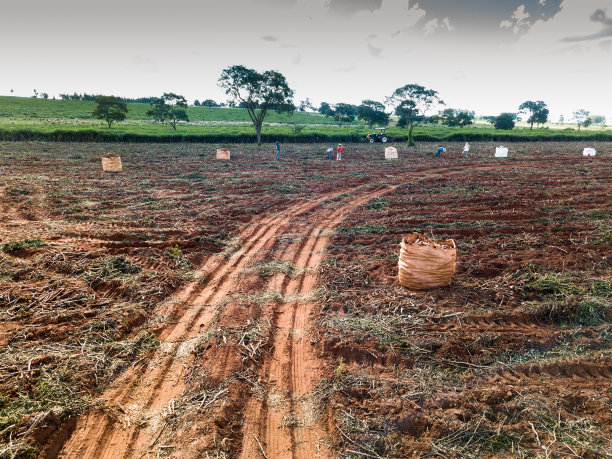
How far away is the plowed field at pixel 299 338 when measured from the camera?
3430 millimetres

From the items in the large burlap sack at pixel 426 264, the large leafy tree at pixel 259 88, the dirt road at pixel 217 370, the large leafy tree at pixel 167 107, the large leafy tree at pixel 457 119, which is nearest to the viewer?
the dirt road at pixel 217 370

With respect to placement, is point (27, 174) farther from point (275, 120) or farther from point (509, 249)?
point (275, 120)

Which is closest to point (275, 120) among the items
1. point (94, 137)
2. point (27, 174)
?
point (94, 137)

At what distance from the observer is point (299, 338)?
5105 mm

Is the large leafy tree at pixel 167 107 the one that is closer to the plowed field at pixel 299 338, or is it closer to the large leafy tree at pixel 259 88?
the large leafy tree at pixel 259 88

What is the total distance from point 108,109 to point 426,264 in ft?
176

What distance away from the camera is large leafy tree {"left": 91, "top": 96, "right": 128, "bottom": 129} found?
46188 millimetres

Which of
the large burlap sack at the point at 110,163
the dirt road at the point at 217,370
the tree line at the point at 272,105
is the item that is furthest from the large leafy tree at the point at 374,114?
the dirt road at the point at 217,370

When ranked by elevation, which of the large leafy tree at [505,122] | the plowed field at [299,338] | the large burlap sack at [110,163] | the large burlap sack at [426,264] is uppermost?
the large leafy tree at [505,122]

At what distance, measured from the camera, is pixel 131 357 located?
4551 mm

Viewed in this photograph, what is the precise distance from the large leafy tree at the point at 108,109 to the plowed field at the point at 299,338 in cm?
4313

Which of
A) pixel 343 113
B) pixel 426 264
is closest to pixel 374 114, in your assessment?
pixel 343 113

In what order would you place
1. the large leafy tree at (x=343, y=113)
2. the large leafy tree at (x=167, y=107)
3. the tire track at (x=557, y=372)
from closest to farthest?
1. the tire track at (x=557, y=372)
2. the large leafy tree at (x=167, y=107)
3. the large leafy tree at (x=343, y=113)

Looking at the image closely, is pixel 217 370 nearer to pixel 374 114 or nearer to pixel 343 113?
pixel 374 114
